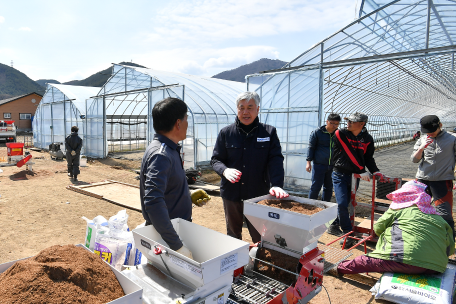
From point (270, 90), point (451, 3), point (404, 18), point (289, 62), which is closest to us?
point (451, 3)

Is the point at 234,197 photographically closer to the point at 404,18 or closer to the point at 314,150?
the point at 314,150

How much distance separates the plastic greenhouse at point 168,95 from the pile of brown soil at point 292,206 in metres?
9.57

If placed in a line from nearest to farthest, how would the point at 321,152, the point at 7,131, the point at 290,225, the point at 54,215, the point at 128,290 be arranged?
the point at 128,290, the point at 290,225, the point at 321,152, the point at 54,215, the point at 7,131

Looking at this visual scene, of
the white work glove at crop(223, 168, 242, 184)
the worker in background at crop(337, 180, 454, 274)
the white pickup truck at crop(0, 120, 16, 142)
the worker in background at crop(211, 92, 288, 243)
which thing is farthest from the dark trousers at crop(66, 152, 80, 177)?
the white pickup truck at crop(0, 120, 16, 142)

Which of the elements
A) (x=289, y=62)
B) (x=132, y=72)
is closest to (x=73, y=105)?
(x=132, y=72)

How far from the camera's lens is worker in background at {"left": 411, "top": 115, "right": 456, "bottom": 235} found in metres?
4.70

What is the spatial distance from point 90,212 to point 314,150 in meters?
5.24

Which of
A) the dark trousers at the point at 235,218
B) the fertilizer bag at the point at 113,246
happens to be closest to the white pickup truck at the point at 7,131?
the fertilizer bag at the point at 113,246

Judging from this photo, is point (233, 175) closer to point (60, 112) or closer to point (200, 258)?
point (200, 258)

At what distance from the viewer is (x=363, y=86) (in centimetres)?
1429

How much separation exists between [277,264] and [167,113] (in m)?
1.58

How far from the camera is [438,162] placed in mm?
4742

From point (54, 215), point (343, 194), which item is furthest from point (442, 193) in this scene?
point (54, 215)

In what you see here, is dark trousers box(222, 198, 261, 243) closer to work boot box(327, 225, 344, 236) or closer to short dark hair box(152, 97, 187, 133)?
short dark hair box(152, 97, 187, 133)
